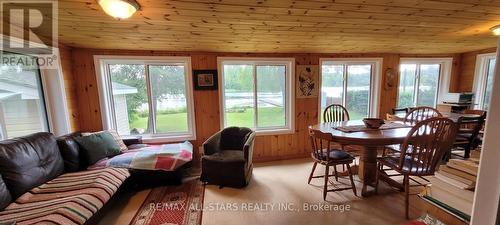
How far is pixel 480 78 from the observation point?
3951 millimetres

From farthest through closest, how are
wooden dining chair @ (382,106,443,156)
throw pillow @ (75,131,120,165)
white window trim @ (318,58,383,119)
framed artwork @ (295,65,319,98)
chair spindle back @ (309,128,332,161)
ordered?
white window trim @ (318,58,383,119) → framed artwork @ (295,65,319,98) → wooden dining chair @ (382,106,443,156) → throw pillow @ (75,131,120,165) → chair spindle back @ (309,128,332,161)

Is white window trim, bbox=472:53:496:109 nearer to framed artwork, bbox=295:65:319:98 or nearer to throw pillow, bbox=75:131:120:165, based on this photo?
framed artwork, bbox=295:65:319:98

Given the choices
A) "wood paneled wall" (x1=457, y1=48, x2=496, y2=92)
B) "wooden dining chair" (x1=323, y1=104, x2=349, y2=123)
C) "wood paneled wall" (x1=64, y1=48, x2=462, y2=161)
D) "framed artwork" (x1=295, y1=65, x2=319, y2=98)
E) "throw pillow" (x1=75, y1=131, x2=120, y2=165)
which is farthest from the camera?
"wood paneled wall" (x1=457, y1=48, x2=496, y2=92)

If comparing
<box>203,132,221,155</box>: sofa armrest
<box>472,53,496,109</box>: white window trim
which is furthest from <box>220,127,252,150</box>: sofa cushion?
<box>472,53,496,109</box>: white window trim

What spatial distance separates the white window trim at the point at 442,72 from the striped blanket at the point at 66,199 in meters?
4.90

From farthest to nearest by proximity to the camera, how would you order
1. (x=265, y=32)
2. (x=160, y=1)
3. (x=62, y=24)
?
1. (x=265, y=32)
2. (x=62, y=24)
3. (x=160, y=1)

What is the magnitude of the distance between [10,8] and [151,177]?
6.69 ft

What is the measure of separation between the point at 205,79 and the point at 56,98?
1.90m

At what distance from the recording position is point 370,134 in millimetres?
2209

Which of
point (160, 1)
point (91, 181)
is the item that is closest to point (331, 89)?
point (160, 1)

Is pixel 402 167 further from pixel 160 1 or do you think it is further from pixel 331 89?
pixel 160 1

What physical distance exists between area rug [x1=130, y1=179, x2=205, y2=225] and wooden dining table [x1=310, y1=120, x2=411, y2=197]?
164 centimetres

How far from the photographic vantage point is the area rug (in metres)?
2.06

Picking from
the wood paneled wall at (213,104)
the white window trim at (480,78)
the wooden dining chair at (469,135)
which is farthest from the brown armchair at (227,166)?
the white window trim at (480,78)
